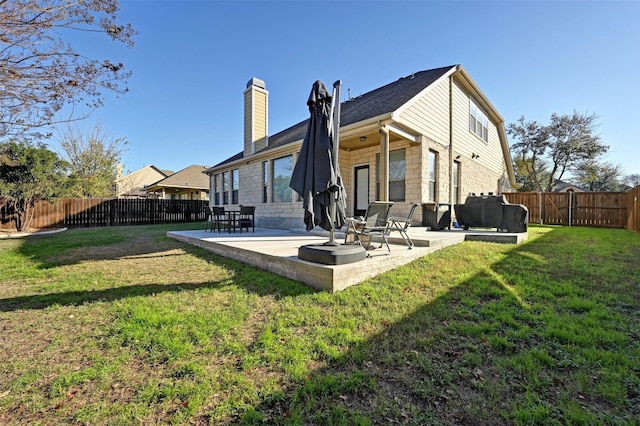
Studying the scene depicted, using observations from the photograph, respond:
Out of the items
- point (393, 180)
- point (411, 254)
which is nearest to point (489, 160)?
point (393, 180)

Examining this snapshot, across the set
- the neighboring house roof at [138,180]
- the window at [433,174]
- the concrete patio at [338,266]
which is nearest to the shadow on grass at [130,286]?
the concrete patio at [338,266]

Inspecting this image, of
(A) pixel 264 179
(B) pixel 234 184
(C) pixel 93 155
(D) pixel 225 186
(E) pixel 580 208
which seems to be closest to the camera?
(A) pixel 264 179

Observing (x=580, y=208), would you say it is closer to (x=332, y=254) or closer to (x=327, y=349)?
(x=332, y=254)

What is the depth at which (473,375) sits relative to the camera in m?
1.94

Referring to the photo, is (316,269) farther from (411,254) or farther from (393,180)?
(393,180)

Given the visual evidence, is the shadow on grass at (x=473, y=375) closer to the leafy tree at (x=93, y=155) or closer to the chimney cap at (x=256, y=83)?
the chimney cap at (x=256, y=83)

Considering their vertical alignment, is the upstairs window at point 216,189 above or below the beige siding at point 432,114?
below

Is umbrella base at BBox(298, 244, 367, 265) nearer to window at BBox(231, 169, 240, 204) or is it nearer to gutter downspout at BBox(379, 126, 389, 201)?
gutter downspout at BBox(379, 126, 389, 201)

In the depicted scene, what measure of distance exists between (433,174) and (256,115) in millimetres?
7574

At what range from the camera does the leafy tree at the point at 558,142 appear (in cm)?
1964

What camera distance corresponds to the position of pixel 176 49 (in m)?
9.60

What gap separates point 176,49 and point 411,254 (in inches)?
409

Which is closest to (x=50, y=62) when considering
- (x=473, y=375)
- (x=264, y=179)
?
(x=473, y=375)

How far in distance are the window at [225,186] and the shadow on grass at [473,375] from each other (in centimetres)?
1284
